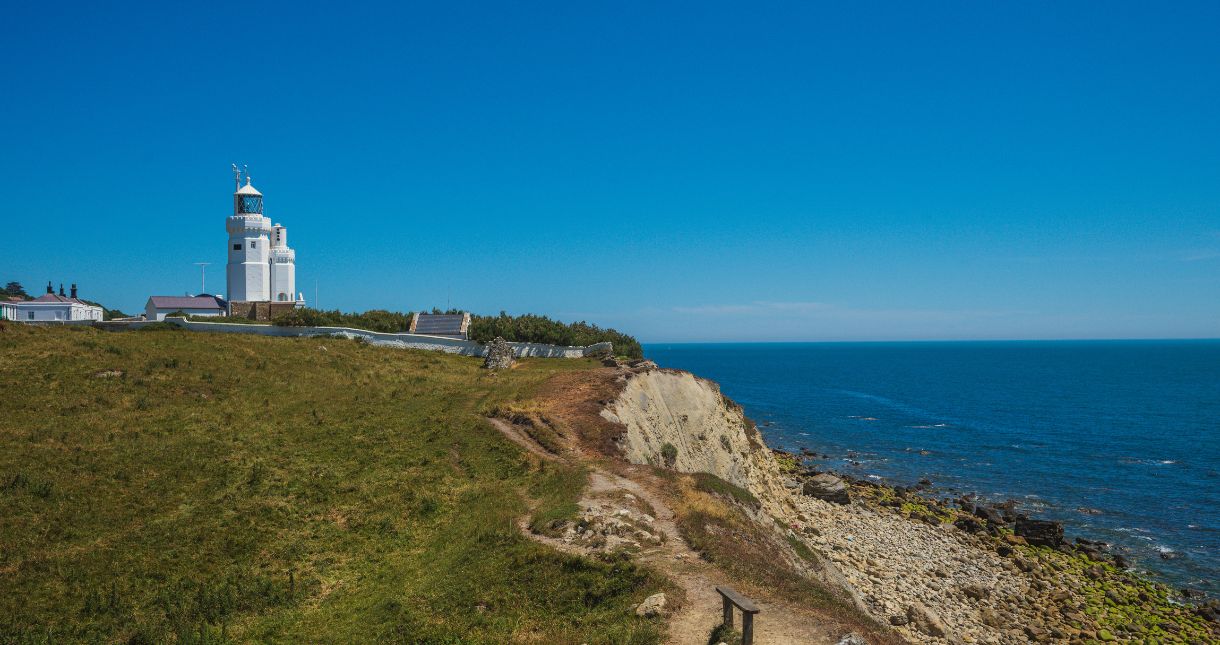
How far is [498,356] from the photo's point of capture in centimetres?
5103

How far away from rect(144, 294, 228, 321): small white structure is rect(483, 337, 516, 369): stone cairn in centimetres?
3667

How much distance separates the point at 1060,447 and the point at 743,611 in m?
73.1

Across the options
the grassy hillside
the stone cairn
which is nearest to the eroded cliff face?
the grassy hillside

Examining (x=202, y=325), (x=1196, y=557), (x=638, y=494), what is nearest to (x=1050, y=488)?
(x=1196, y=557)

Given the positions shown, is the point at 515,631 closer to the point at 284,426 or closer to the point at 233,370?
the point at 284,426

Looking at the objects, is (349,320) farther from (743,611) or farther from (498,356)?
(743,611)

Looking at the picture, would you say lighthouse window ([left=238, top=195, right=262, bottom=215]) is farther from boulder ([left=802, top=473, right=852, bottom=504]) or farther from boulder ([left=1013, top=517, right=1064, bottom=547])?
boulder ([left=1013, top=517, right=1064, bottom=547])

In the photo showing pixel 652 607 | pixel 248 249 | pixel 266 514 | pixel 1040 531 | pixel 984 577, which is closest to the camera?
pixel 652 607

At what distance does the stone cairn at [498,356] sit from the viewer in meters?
50.7

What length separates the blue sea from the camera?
1732 inches

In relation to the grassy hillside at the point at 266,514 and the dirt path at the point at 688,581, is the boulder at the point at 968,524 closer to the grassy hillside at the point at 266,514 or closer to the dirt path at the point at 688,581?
the dirt path at the point at 688,581

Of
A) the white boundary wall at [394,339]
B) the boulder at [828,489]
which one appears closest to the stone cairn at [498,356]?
the white boundary wall at [394,339]

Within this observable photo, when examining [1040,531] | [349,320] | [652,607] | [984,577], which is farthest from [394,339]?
[1040,531]

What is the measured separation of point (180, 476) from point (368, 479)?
675cm
